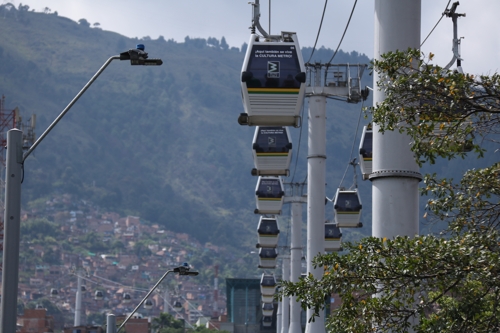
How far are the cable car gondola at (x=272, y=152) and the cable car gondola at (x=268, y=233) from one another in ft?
70.1

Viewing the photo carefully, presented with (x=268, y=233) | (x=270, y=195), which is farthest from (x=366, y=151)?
(x=268, y=233)

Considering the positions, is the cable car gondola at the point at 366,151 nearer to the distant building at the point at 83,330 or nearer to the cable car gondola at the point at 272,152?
the cable car gondola at the point at 272,152

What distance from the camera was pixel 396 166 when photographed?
12375 millimetres

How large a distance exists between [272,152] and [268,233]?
21.9 meters

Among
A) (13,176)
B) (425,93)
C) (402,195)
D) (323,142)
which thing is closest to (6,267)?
(13,176)

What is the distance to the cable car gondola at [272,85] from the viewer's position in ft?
59.8

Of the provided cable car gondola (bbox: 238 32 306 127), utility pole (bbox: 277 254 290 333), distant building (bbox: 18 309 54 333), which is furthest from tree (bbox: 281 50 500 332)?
distant building (bbox: 18 309 54 333)

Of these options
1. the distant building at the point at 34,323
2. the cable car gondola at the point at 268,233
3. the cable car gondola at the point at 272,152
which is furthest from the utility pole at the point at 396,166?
the distant building at the point at 34,323

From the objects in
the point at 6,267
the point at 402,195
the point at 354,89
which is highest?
the point at 354,89

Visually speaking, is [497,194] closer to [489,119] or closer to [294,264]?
[489,119]

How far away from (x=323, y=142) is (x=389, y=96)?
1603cm

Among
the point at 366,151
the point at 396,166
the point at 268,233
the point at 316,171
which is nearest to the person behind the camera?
the point at 396,166

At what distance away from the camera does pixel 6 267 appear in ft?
40.8

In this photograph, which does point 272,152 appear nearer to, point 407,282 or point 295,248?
point 295,248
